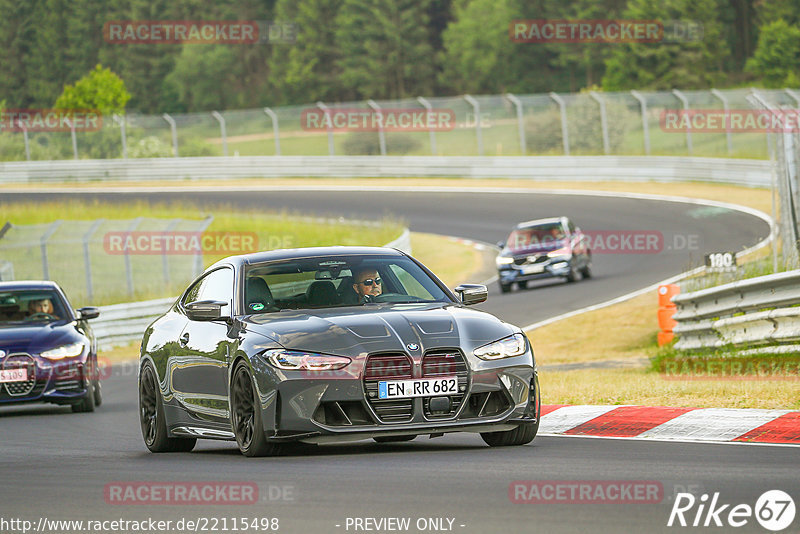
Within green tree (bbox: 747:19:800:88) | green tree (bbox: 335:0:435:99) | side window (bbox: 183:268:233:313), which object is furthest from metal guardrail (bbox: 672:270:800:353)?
green tree (bbox: 335:0:435:99)

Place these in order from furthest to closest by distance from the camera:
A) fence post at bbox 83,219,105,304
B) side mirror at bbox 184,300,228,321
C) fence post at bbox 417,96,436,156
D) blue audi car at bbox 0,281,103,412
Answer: fence post at bbox 417,96,436,156 < fence post at bbox 83,219,105,304 < blue audi car at bbox 0,281,103,412 < side mirror at bbox 184,300,228,321

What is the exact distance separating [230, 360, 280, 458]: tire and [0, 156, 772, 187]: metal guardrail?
35680mm

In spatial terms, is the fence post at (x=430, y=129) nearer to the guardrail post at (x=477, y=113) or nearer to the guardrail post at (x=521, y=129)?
the guardrail post at (x=477, y=113)

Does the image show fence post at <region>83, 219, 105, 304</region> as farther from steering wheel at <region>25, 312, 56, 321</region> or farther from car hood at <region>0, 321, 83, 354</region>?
car hood at <region>0, 321, 83, 354</region>

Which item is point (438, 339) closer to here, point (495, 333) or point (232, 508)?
point (495, 333)

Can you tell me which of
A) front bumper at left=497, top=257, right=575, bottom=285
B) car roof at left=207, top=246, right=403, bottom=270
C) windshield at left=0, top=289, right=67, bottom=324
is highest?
car roof at left=207, top=246, right=403, bottom=270

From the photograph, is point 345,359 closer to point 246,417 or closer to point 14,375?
point 246,417

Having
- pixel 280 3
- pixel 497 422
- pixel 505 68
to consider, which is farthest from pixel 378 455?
pixel 280 3

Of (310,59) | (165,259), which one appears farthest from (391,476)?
(310,59)

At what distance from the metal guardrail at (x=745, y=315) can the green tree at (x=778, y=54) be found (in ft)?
225

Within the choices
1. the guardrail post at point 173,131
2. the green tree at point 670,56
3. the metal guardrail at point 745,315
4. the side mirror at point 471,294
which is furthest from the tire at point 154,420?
the green tree at point 670,56

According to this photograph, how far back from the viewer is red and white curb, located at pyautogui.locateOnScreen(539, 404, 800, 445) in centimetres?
931

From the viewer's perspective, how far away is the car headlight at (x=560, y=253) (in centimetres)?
3047

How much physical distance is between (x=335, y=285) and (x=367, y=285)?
224 millimetres
